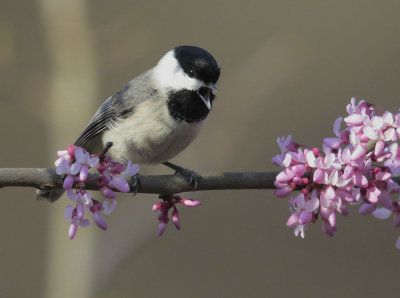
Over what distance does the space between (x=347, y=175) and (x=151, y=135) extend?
1117 mm

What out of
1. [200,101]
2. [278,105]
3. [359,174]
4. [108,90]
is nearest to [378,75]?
[278,105]

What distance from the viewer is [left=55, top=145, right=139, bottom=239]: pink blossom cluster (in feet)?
4.36

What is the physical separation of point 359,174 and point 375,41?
327 cm

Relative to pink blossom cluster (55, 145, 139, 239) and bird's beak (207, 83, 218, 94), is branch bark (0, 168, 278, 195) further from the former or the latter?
bird's beak (207, 83, 218, 94)

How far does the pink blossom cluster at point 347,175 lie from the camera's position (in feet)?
4.48

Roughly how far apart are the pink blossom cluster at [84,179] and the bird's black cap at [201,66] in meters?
0.86

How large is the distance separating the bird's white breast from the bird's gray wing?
64 mm

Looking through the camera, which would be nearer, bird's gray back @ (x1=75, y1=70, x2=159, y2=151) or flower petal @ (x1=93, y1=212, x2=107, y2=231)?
flower petal @ (x1=93, y1=212, x2=107, y2=231)

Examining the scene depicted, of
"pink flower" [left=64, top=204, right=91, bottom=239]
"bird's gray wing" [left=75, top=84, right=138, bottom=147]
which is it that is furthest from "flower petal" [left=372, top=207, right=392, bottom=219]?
"bird's gray wing" [left=75, top=84, right=138, bottom=147]

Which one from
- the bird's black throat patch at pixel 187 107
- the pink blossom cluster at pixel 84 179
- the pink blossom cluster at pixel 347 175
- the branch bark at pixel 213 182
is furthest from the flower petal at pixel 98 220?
the bird's black throat patch at pixel 187 107

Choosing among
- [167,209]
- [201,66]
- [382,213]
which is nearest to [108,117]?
[201,66]

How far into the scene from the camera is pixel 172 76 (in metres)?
2.36

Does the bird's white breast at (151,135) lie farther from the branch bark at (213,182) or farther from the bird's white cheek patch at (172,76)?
the branch bark at (213,182)

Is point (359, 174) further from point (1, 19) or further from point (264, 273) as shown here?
point (264, 273)
